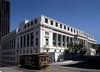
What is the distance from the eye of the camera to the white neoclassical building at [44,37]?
9031 centimetres

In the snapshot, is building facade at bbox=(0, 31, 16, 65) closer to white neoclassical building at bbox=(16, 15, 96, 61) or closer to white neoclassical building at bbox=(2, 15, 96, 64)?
white neoclassical building at bbox=(2, 15, 96, 64)

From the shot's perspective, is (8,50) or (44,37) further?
(8,50)

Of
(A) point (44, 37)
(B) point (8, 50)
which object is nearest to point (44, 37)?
(A) point (44, 37)

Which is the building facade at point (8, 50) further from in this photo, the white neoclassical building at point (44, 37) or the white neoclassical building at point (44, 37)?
the white neoclassical building at point (44, 37)

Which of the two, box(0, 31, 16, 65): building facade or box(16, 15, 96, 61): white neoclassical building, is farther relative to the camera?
box(0, 31, 16, 65): building facade

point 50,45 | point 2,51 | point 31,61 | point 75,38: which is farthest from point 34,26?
point 2,51

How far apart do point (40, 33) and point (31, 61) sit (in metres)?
41.4

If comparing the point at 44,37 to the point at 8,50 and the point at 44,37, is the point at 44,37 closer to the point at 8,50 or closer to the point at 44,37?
the point at 44,37

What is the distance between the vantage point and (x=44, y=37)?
301ft

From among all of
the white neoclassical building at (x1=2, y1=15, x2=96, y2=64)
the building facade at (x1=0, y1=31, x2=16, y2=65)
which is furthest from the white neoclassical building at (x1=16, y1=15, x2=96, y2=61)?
the building facade at (x1=0, y1=31, x2=16, y2=65)

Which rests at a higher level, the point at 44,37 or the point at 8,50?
the point at 44,37

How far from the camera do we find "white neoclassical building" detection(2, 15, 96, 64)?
90.3 m

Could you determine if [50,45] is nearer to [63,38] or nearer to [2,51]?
[63,38]

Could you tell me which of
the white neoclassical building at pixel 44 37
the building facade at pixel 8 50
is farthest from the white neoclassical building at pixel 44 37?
the building facade at pixel 8 50
